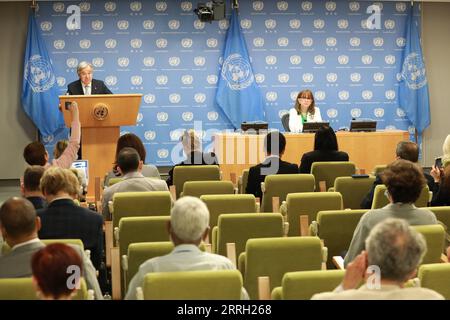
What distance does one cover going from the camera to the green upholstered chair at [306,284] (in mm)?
4121

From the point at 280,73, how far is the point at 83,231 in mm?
8518

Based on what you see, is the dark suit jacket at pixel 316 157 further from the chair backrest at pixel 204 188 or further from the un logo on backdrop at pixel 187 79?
the un logo on backdrop at pixel 187 79

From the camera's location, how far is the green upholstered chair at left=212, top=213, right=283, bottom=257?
571 centimetres

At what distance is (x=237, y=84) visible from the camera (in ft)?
44.3

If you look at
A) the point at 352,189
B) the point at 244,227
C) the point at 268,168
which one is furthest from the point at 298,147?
the point at 244,227

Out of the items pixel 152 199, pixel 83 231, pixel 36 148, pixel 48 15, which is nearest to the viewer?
pixel 83 231

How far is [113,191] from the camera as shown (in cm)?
699

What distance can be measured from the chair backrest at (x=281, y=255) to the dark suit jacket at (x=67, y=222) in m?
1.27

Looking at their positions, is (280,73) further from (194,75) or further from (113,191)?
(113,191)

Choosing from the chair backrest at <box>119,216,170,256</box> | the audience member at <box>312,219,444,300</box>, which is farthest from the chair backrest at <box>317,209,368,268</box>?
the audience member at <box>312,219,444,300</box>

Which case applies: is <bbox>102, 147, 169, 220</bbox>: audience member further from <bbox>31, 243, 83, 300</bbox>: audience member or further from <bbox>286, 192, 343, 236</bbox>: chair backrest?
<bbox>31, 243, 83, 300</bbox>: audience member

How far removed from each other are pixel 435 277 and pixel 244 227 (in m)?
1.75

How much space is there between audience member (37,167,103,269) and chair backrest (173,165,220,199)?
2787 mm

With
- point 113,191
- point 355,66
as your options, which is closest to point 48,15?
point 355,66
